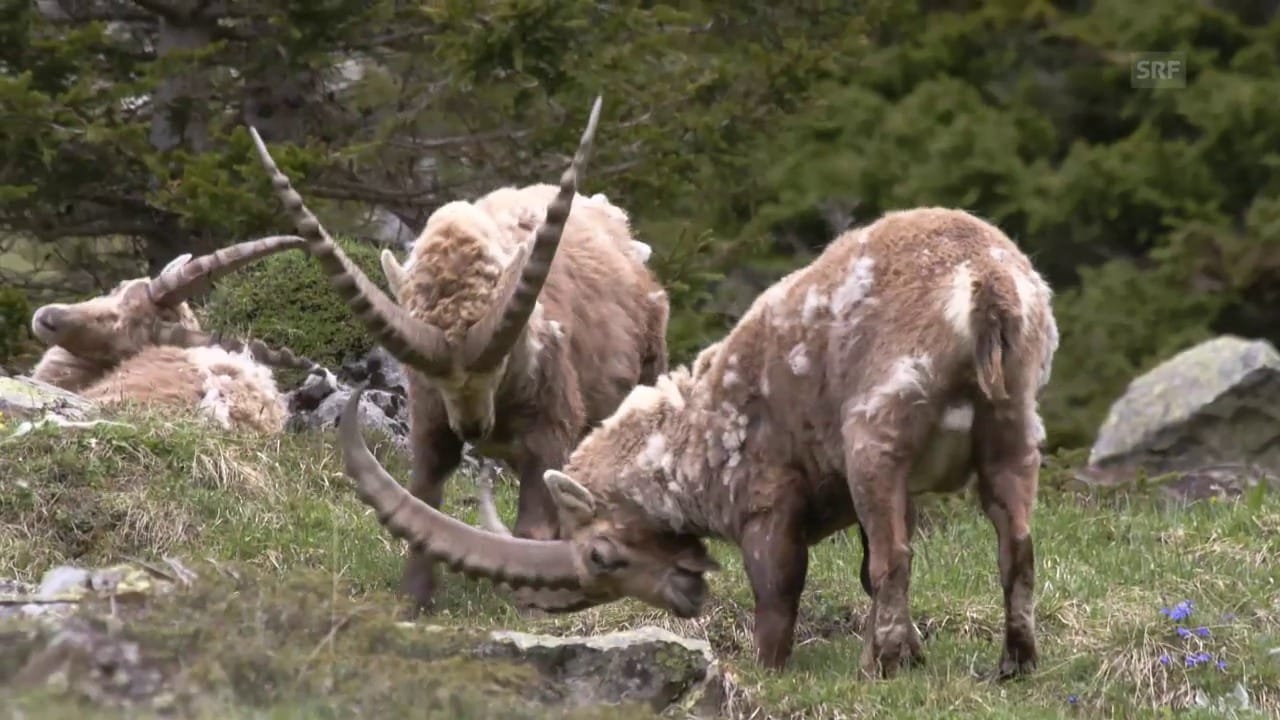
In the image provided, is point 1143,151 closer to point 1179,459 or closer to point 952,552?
point 1179,459

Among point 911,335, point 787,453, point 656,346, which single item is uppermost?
point 911,335

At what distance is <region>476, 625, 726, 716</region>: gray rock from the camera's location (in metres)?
6.40

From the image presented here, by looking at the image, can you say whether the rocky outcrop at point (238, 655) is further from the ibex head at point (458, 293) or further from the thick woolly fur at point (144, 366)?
the thick woolly fur at point (144, 366)

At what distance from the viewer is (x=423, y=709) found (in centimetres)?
472

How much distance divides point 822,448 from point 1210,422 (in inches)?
291

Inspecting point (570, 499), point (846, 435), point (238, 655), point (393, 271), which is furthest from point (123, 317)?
point (238, 655)

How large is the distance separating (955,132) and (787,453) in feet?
43.8

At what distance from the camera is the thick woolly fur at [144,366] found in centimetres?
1077

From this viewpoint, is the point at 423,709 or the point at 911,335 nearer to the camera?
the point at 423,709

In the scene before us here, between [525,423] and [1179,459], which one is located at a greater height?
[525,423]

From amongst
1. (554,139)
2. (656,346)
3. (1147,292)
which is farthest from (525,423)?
(1147,292)

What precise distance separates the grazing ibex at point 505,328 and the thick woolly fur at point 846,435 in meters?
0.55

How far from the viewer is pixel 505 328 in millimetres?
8094

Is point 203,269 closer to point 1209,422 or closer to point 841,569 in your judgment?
point 841,569
